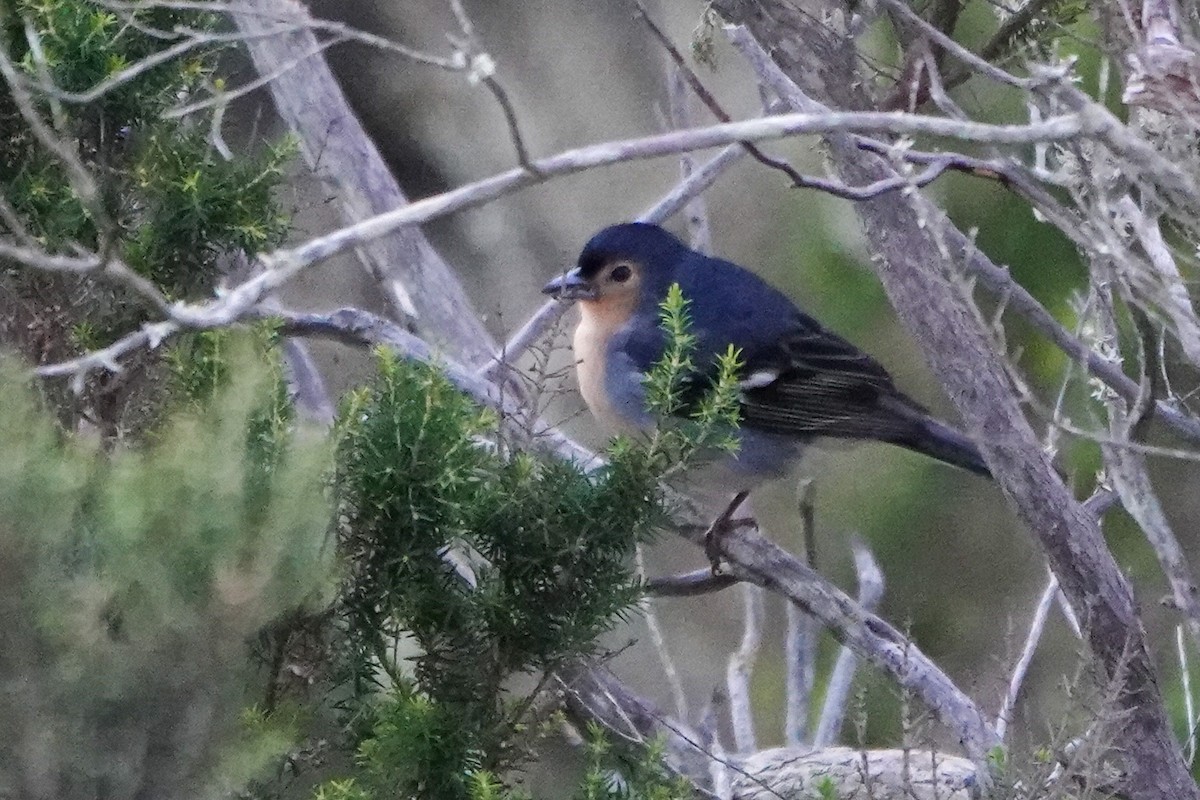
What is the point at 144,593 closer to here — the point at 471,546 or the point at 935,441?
the point at 471,546

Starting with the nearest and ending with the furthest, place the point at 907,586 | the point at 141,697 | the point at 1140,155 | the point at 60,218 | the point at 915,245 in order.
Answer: the point at 1140,155 < the point at 141,697 < the point at 60,218 < the point at 915,245 < the point at 907,586

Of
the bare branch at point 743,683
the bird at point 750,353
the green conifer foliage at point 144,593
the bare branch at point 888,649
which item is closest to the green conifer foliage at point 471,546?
the green conifer foliage at point 144,593

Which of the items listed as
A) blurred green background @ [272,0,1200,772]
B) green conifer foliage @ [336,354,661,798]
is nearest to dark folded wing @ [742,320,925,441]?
blurred green background @ [272,0,1200,772]

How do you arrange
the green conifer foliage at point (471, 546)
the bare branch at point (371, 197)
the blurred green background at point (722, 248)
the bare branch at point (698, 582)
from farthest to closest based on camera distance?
the blurred green background at point (722, 248)
the bare branch at point (371, 197)
the bare branch at point (698, 582)
the green conifer foliage at point (471, 546)

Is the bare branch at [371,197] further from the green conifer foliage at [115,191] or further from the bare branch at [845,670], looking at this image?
the bare branch at [845,670]

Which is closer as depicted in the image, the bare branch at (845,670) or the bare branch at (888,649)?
the bare branch at (888,649)

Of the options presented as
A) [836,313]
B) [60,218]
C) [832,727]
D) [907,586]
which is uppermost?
[60,218]

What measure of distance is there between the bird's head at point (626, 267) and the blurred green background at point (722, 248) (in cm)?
59

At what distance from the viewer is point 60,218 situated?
149 cm

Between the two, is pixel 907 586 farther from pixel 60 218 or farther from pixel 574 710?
pixel 60 218

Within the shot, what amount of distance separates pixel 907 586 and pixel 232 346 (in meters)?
2.24

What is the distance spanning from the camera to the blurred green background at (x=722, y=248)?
2.96m

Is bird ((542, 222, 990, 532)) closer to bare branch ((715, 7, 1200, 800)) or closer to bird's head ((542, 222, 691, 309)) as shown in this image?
bird's head ((542, 222, 691, 309))

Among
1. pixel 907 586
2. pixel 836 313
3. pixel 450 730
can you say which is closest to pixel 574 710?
pixel 450 730
